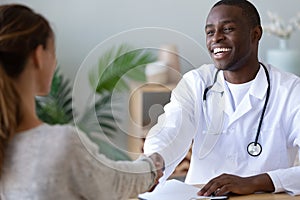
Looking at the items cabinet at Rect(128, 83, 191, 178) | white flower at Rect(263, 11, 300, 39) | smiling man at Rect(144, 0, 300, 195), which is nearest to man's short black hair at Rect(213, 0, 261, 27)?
smiling man at Rect(144, 0, 300, 195)

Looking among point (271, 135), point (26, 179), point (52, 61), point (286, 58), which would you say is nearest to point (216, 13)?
point (271, 135)

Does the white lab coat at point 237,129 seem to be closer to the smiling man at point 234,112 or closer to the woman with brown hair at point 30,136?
the smiling man at point 234,112

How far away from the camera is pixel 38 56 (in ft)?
3.69

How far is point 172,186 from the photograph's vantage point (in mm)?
1687

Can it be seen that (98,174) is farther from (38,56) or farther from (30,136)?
(38,56)

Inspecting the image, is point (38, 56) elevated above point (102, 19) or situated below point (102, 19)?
above

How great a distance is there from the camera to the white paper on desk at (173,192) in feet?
5.20

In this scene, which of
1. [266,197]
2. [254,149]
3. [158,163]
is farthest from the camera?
[254,149]

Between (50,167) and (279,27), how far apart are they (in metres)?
2.72

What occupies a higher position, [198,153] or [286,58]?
[286,58]

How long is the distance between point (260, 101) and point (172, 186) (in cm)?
42

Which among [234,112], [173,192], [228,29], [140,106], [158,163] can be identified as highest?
[228,29]

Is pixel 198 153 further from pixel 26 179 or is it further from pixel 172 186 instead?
pixel 26 179

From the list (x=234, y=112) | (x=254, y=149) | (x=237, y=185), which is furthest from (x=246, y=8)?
(x=237, y=185)
